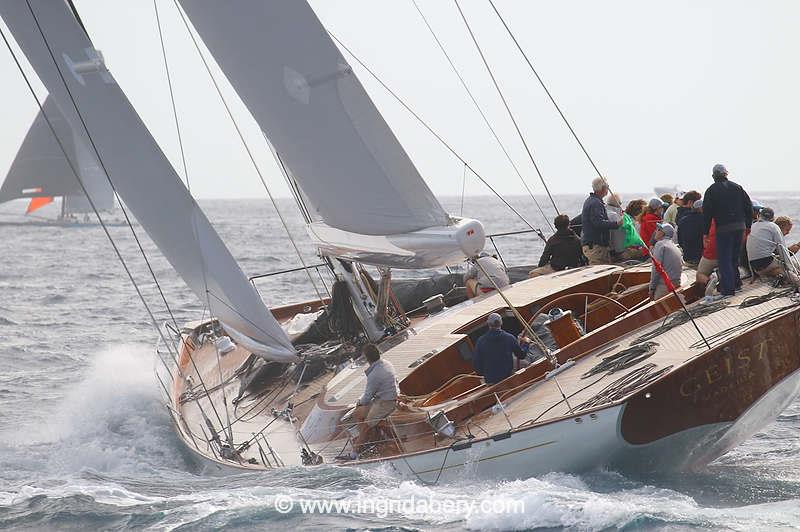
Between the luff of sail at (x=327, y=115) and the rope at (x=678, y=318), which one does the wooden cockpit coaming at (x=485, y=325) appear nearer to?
the rope at (x=678, y=318)

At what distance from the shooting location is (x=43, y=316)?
74.5ft

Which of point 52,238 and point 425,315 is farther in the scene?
point 52,238

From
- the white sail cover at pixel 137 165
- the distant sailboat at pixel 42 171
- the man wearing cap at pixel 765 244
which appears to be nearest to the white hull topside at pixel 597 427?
the man wearing cap at pixel 765 244

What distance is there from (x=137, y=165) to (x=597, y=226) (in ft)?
15.2

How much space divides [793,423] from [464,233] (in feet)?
14.5

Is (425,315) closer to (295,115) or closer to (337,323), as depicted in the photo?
(337,323)

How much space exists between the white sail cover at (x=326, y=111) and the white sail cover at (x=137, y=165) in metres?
1.26

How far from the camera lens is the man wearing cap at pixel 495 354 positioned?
9.14 m

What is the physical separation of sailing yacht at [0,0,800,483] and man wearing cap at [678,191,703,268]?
50cm

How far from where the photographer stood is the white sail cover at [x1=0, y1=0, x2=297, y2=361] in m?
10.5

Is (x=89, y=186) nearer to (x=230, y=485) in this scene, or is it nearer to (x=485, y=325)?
(x=485, y=325)

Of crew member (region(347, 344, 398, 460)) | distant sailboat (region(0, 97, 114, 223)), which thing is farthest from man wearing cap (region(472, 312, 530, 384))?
distant sailboat (region(0, 97, 114, 223))

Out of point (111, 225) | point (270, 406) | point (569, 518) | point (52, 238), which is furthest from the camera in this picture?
point (111, 225)

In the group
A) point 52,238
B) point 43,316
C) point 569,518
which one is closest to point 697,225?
point 569,518
